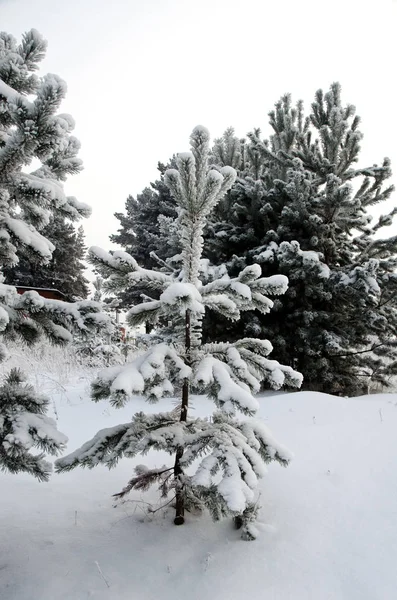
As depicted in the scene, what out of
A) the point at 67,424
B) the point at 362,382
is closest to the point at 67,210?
the point at 67,424

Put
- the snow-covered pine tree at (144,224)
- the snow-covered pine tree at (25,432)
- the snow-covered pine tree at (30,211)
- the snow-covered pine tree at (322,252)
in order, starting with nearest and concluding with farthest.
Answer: the snow-covered pine tree at (30,211) → the snow-covered pine tree at (25,432) → the snow-covered pine tree at (322,252) → the snow-covered pine tree at (144,224)

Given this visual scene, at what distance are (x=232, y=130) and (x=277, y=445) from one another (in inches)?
399

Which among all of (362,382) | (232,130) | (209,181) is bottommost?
(362,382)

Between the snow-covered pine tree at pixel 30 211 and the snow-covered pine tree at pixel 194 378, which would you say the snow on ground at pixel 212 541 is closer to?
the snow-covered pine tree at pixel 194 378

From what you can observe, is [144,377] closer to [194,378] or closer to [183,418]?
[194,378]

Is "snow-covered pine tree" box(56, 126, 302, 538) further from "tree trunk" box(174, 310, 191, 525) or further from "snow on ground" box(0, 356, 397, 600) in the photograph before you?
"snow on ground" box(0, 356, 397, 600)

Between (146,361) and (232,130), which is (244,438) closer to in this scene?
(146,361)

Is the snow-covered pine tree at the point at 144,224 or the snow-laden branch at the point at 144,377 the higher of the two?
the snow-covered pine tree at the point at 144,224

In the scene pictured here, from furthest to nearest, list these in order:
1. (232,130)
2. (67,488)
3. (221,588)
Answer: (232,130), (67,488), (221,588)

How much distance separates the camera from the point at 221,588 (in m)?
1.77

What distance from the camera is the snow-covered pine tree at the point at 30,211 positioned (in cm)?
153

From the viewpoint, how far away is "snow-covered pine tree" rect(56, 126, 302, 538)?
1762 mm

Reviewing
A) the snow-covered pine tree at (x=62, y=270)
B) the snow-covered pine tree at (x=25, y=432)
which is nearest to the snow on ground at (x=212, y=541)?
the snow-covered pine tree at (x=25, y=432)

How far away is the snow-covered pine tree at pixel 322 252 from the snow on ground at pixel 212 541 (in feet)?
13.7
